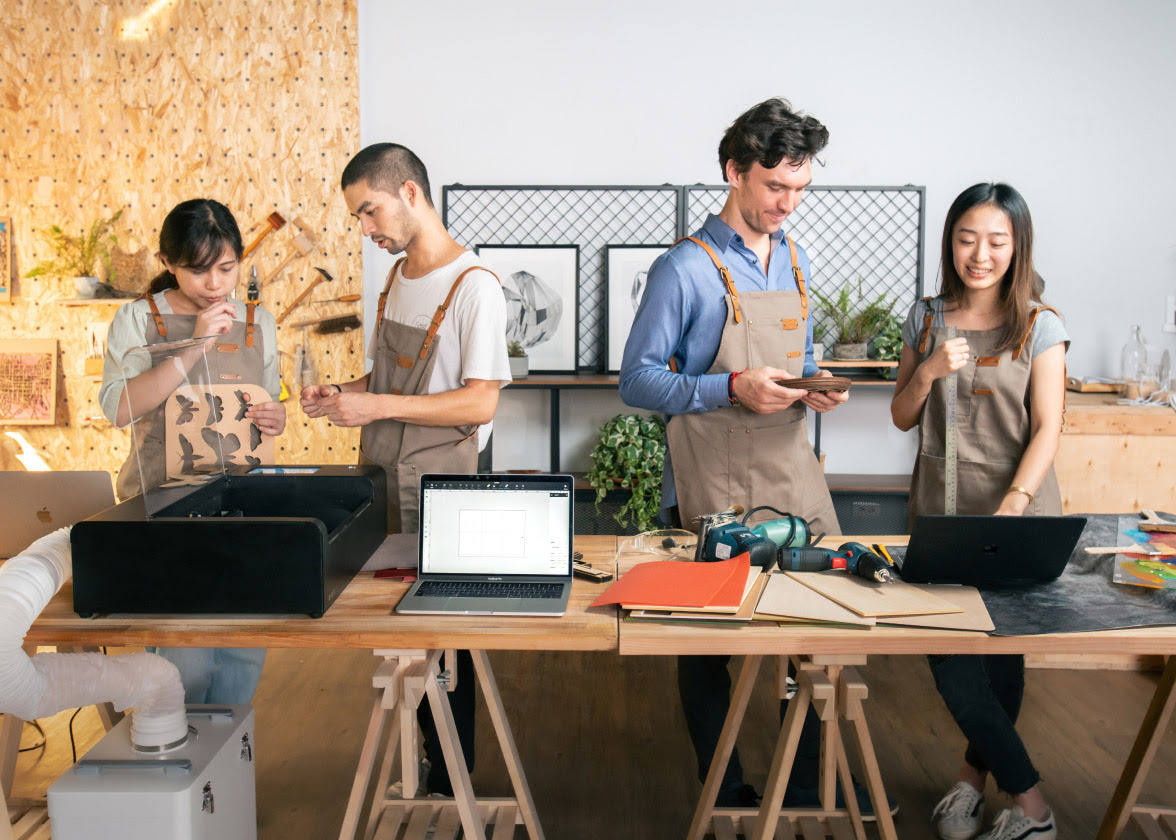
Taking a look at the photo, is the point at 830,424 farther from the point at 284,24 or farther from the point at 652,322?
the point at 284,24

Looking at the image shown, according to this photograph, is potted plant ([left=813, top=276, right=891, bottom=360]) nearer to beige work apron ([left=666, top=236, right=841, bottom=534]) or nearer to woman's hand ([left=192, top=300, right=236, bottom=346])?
beige work apron ([left=666, top=236, right=841, bottom=534])

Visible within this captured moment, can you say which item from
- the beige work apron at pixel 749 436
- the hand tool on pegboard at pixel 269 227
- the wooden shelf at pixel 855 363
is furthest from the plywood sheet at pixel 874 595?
the hand tool on pegboard at pixel 269 227

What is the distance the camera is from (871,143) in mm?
4422

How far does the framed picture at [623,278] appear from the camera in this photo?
4461mm

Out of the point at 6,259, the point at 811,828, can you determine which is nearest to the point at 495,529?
the point at 811,828

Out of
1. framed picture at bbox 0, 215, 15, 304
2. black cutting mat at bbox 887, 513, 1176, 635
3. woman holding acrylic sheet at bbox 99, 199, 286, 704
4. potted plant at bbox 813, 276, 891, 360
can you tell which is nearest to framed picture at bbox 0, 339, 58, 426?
framed picture at bbox 0, 215, 15, 304

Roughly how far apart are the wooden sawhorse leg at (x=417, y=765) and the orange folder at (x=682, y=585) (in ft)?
1.23

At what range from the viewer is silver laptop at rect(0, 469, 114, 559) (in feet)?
7.62

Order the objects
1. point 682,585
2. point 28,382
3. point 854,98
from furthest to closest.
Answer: point 28,382
point 854,98
point 682,585

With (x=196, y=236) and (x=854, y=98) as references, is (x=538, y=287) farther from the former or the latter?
(x=196, y=236)

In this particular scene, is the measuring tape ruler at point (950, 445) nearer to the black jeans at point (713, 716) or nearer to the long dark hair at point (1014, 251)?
the long dark hair at point (1014, 251)

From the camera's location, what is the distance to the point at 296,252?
451 cm

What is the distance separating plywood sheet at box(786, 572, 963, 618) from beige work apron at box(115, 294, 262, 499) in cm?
152

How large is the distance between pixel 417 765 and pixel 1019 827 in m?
1.51
